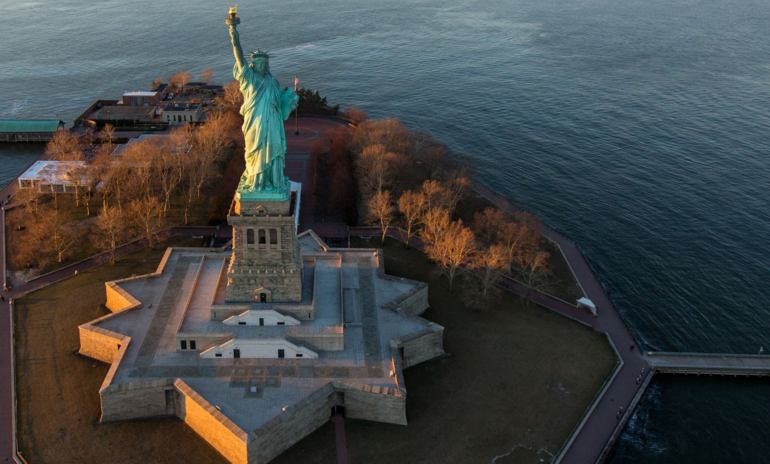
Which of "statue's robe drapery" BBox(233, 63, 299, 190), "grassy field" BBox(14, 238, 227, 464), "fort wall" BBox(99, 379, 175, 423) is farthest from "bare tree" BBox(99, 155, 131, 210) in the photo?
"fort wall" BBox(99, 379, 175, 423)

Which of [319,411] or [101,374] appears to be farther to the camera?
[101,374]

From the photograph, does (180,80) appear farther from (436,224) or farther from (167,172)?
(436,224)

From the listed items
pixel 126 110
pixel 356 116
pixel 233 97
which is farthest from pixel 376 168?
pixel 126 110

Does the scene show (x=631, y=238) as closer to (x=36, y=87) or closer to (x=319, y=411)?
(x=319, y=411)

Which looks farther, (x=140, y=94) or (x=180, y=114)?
(x=140, y=94)

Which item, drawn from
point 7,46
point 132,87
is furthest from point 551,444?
point 7,46

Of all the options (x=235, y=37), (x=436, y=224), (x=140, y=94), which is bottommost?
(x=436, y=224)

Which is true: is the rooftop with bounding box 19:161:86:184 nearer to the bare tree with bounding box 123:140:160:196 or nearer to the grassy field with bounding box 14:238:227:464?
the bare tree with bounding box 123:140:160:196
